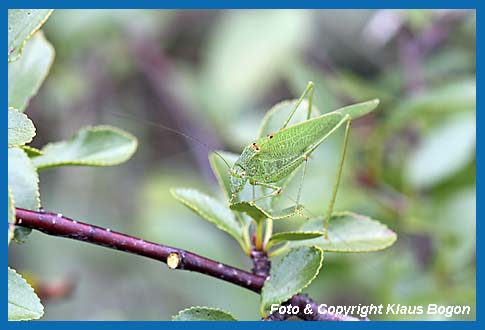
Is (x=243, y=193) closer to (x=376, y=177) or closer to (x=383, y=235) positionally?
(x=383, y=235)

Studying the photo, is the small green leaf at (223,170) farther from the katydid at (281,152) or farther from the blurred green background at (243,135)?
the blurred green background at (243,135)

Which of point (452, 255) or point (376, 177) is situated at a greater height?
point (376, 177)

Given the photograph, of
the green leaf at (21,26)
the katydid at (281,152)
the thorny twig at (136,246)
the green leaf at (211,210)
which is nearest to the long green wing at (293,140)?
the katydid at (281,152)

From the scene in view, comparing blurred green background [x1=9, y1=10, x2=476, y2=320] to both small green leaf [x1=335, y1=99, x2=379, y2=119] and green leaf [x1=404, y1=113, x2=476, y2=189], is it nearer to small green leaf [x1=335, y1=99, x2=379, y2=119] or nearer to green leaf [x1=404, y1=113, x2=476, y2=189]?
green leaf [x1=404, y1=113, x2=476, y2=189]

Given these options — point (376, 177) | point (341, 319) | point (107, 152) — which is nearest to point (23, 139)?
point (107, 152)

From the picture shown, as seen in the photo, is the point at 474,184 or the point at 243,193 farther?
the point at 474,184

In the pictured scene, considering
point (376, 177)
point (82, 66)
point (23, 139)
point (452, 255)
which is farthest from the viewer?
point (82, 66)
